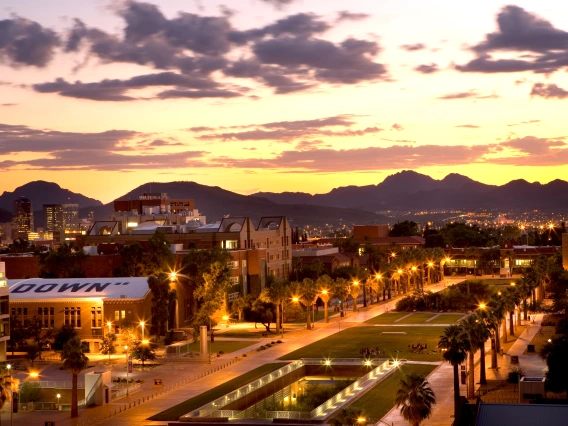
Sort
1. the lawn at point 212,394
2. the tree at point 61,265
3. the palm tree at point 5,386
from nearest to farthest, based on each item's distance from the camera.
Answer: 1. the palm tree at point 5,386
2. the lawn at point 212,394
3. the tree at point 61,265

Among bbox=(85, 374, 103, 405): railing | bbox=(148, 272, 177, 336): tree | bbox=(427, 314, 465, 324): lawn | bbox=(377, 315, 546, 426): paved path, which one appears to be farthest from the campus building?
bbox=(377, 315, 546, 426): paved path

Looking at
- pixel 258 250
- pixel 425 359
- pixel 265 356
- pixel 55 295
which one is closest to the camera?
pixel 425 359

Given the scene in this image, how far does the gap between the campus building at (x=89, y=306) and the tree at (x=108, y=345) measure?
6.48 metres

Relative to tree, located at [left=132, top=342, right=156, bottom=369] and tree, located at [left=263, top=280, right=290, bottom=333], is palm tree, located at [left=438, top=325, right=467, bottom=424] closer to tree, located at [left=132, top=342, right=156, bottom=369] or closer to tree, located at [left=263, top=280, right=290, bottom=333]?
tree, located at [left=132, top=342, right=156, bottom=369]

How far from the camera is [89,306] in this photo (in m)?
114

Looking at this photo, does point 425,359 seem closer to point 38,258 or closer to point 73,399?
point 73,399

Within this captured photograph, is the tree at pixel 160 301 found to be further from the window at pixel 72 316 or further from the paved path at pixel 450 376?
the paved path at pixel 450 376

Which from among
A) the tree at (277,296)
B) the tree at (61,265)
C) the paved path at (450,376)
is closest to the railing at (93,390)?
the paved path at (450,376)

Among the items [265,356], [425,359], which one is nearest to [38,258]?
[265,356]

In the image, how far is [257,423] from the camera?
212 ft

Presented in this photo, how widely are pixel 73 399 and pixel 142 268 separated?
63.1 m

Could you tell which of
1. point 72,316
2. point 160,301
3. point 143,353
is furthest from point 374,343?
point 72,316

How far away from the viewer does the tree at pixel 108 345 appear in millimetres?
102188

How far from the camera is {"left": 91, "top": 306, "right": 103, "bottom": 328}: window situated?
372 ft
